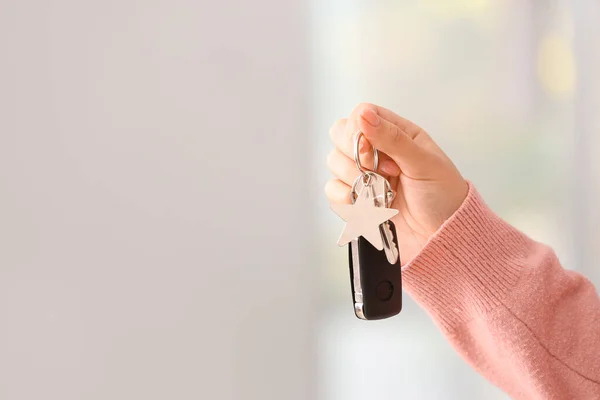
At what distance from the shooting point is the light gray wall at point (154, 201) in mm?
597

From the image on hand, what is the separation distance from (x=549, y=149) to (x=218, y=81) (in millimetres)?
715

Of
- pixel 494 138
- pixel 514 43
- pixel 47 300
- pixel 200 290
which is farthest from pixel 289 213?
pixel 514 43

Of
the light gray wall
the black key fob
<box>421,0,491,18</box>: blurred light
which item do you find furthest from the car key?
<box>421,0,491,18</box>: blurred light

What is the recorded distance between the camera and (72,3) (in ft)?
2.10

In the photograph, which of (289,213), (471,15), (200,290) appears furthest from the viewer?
(471,15)

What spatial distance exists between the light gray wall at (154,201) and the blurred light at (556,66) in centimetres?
55

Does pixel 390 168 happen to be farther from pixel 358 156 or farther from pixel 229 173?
pixel 229 173

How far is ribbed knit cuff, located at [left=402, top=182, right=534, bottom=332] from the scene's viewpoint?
0.72 m

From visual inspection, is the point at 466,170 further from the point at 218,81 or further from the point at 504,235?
the point at 218,81

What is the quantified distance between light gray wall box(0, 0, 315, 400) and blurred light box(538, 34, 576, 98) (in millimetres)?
550

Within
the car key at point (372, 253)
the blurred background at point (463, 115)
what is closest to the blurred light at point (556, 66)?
the blurred background at point (463, 115)

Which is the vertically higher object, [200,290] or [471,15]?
[471,15]

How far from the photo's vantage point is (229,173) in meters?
0.79

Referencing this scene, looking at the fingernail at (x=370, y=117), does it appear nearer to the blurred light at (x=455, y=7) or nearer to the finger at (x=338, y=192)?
the finger at (x=338, y=192)
